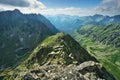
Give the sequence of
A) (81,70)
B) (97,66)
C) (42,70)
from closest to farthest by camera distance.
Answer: (42,70) → (81,70) → (97,66)

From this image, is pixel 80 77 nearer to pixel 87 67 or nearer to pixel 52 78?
pixel 52 78

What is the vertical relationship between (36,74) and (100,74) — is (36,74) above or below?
above

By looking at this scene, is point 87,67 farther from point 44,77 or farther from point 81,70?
point 44,77

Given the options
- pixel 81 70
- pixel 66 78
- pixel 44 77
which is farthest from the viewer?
pixel 81 70

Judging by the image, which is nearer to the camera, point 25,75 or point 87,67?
point 25,75

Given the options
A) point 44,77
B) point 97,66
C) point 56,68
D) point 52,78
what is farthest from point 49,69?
point 97,66

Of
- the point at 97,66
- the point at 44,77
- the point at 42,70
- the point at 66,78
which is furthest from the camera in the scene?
the point at 97,66

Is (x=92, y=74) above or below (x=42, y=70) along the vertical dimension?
below

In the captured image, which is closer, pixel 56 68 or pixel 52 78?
pixel 52 78

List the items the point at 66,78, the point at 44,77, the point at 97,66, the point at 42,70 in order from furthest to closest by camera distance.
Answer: the point at 97,66, the point at 42,70, the point at 44,77, the point at 66,78

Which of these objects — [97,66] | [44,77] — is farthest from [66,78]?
[97,66]
